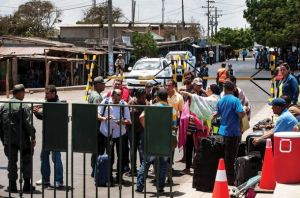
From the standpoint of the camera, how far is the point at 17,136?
948cm

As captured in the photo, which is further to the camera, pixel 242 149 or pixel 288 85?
pixel 288 85

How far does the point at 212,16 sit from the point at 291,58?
96.8 m

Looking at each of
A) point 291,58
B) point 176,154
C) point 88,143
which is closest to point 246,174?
point 88,143

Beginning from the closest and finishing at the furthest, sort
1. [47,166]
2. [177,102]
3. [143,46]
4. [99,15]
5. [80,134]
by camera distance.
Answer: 1. [80,134]
2. [47,166]
3. [177,102]
4. [143,46]
5. [99,15]

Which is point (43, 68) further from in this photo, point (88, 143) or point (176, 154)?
point (88, 143)

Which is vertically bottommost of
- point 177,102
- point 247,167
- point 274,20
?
point 247,167

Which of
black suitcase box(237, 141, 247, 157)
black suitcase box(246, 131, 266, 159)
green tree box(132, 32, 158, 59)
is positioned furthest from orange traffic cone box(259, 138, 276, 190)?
green tree box(132, 32, 158, 59)

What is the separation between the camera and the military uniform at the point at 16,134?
9.17 m

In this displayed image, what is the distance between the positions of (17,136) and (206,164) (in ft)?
9.54

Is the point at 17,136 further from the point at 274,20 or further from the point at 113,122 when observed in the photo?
the point at 274,20

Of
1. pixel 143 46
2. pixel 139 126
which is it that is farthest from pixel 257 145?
pixel 143 46

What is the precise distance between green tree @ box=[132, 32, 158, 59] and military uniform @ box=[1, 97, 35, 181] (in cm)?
5642

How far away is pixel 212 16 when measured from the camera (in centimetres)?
14762

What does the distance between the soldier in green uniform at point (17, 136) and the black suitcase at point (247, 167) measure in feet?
9.85
